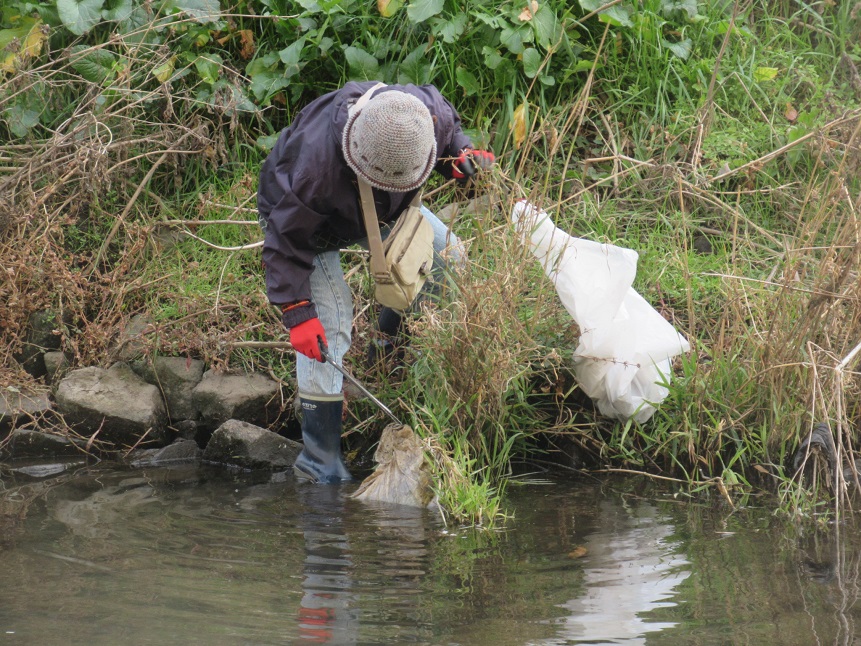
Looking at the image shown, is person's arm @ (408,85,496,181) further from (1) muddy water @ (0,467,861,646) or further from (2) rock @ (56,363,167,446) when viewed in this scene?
(2) rock @ (56,363,167,446)

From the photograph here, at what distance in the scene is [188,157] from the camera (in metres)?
5.84

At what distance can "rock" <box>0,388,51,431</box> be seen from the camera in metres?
4.67

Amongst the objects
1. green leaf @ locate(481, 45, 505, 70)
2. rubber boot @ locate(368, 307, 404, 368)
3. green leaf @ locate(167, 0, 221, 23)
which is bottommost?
rubber boot @ locate(368, 307, 404, 368)

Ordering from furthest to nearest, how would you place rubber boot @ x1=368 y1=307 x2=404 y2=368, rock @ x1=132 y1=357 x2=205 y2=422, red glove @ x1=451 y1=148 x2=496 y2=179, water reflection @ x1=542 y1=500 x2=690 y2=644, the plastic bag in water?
1. rock @ x1=132 y1=357 x2=205 y2=422
2. rubber boot @ x1=368 y1=307 x2=404 y2=368
3. red glove @ x1=451 y1=148 x2=496 y2=179
4. the plastic bag in water
5. water reflection @ x1=542 y1=500 x2=690 y2=644

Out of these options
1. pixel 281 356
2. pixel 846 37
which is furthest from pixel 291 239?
pixel 846 37

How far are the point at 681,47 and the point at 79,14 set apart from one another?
3.43 metres

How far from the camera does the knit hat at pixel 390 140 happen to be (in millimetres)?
3465

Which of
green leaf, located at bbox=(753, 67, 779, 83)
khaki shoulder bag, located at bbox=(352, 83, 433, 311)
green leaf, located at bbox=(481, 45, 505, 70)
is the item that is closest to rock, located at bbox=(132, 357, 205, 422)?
khaki shoulder bag, located at bbox=(352, 83, 433, 311)

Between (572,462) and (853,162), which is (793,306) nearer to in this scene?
(853,162)

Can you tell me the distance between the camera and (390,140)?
346 centimetres

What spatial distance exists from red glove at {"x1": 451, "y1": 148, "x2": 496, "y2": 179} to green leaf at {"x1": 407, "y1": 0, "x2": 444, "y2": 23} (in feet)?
4.94

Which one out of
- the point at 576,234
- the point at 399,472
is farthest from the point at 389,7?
the point at 399,472

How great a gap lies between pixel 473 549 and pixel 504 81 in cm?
314

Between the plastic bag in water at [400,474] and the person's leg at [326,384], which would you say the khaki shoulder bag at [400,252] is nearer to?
the person's leg at [326,384]
